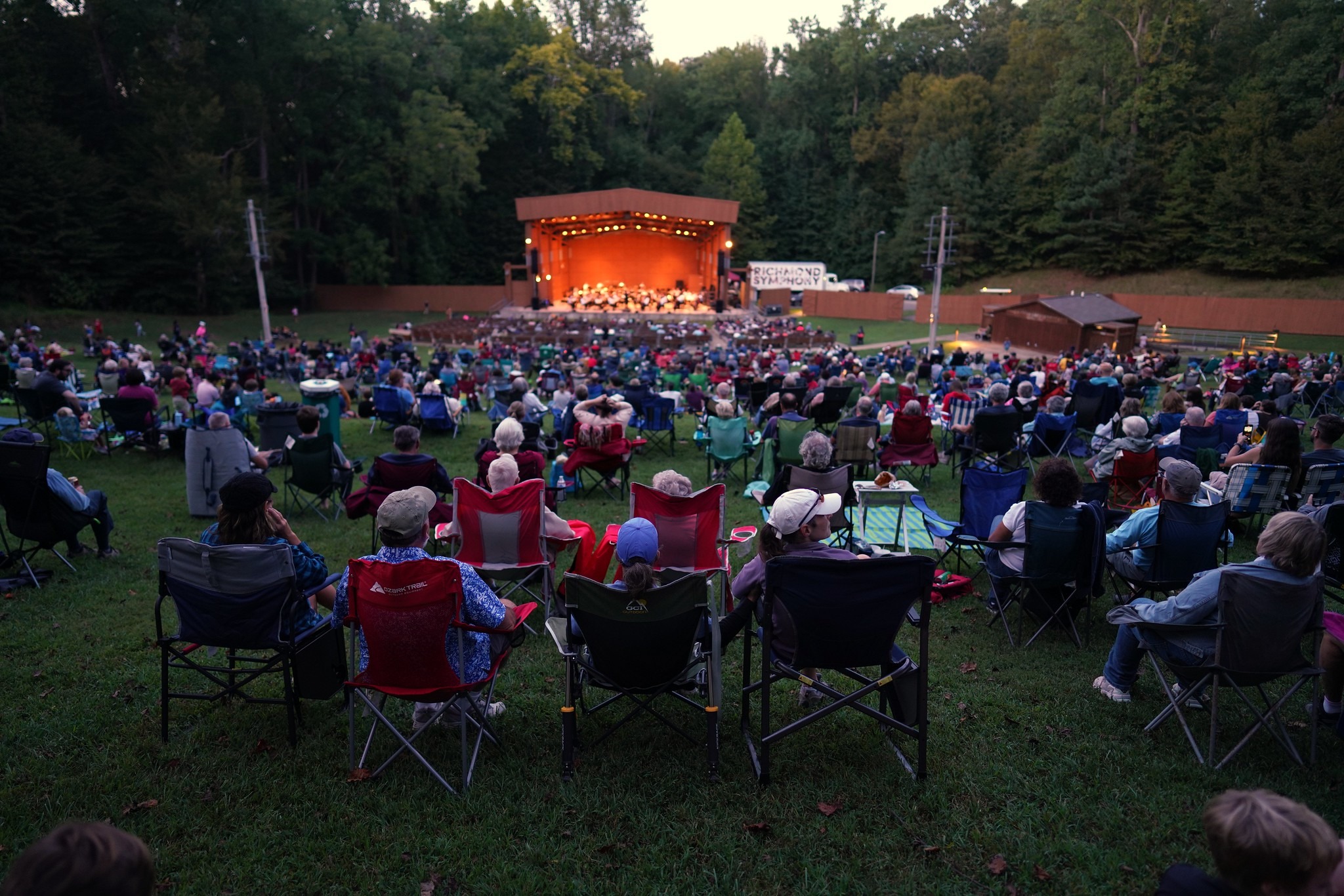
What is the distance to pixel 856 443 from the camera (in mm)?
8203

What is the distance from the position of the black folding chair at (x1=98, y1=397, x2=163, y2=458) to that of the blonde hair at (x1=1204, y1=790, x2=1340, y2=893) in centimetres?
1124

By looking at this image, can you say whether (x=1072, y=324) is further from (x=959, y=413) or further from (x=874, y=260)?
(x=874, y=260)

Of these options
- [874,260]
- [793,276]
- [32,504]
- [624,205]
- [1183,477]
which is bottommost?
[32,504]

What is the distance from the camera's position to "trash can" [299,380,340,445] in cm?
955

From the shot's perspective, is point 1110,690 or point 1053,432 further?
point 1053,432

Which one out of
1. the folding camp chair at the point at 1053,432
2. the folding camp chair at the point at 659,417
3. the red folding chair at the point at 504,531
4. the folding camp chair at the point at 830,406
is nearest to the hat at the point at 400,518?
the red folding chair at the point at 504,531

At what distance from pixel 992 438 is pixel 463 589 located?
6971 mm

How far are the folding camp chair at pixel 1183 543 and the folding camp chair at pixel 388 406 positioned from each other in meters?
9.62

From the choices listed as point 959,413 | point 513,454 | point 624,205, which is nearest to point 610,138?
point 624,205

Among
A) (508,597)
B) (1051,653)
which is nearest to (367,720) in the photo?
(508,597)

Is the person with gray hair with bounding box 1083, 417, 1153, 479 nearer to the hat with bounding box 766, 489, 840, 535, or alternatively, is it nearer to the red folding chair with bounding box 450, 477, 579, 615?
the hat with bounding box 766, 489, 840, 535

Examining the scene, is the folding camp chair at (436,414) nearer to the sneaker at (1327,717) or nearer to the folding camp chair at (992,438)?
the folding camp chair at (992,438)

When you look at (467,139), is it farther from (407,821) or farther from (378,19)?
(407,821)

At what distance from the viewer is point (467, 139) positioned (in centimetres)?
4506
